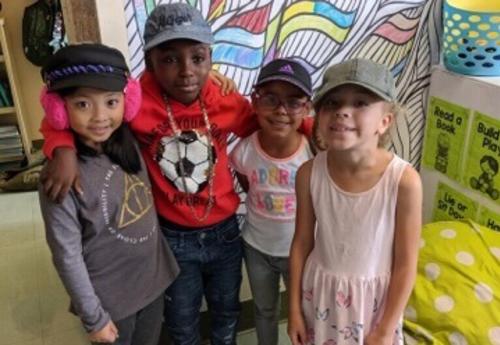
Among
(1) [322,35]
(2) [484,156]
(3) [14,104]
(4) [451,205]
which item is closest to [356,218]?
(1) [322,35]

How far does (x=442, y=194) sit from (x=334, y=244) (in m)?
0.99

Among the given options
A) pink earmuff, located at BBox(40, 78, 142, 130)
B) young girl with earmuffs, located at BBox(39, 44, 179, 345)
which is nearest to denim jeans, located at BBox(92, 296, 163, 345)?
young girl with earmuffs, located at BBox(39, 44, 179, 345)

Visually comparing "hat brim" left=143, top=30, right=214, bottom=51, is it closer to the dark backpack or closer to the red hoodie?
the red hoodie

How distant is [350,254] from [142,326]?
0.58m

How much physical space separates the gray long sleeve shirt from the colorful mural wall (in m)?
0.41

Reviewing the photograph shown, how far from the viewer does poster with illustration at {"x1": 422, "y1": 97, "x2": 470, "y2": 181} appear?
1657mm

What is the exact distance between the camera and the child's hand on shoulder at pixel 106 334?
3.30 ft

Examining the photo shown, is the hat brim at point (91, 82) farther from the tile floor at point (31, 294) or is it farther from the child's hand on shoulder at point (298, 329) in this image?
the tile floor at point (31, 294)

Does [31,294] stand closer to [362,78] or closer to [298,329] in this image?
[298,329]

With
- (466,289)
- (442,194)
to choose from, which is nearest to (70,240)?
(466,289)

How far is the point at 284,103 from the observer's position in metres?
1.07

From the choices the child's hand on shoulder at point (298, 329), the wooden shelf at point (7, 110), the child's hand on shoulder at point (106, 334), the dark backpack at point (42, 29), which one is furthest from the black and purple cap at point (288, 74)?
the wooden shelf at point (7, 110)

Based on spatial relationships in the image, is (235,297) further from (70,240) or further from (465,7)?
(465,7)

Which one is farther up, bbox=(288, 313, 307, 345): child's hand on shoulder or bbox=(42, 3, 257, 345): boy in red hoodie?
bbox=(42, 3, 257, 345): boy in red hoodie
